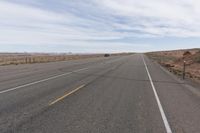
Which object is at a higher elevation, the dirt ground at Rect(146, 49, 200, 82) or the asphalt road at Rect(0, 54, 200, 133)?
the asphalt road at Rect(0, 54, 200, 133)

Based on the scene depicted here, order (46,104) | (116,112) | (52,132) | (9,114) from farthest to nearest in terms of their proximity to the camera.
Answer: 1. (46,104)
2. (116,112)
3. (9,114)
4. (52,132)

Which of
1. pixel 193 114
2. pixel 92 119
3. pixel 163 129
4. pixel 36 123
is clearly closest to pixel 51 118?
pixel 36 123

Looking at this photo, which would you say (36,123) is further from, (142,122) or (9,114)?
(142,122)

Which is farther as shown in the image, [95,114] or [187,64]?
[187,64]

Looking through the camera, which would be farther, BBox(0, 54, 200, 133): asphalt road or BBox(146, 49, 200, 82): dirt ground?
BBox(146, 49, 200, 82): dirt ground

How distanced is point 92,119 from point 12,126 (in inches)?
78.5

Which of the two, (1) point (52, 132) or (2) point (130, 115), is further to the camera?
(2) point (130, 115)

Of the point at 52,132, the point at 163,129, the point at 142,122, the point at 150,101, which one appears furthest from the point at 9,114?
the point at 150,101

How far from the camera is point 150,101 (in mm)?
9836

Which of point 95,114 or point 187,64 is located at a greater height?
point 95,114

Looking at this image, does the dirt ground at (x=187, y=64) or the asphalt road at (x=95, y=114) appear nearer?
the asphalt road at (x=95, y=114)

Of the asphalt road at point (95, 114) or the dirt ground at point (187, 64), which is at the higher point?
the asphalt road at point (95, 114)

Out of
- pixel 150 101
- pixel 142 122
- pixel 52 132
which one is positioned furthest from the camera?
pixel 150 101

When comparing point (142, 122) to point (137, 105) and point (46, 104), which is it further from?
point (46, 104)
